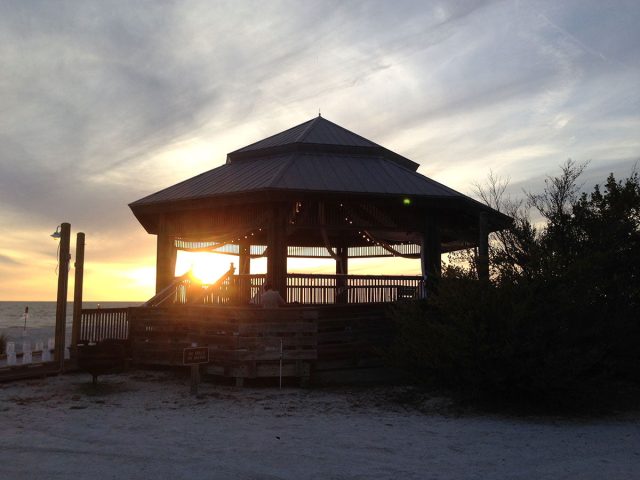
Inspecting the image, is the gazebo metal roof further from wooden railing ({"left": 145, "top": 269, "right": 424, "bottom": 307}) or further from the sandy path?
the sandy path

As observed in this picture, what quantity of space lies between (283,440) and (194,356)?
4.23m

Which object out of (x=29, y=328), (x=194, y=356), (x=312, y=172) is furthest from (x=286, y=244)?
(x=29, y=328)

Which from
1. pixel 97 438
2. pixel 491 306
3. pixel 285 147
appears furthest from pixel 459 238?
pixel 97 438

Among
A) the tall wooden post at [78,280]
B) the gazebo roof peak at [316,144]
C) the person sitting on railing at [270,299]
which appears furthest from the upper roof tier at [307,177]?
the tall wooden post at [78,280]

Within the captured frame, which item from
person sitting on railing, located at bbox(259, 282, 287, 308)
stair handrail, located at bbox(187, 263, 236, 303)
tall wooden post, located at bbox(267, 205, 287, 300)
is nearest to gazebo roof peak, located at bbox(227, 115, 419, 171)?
tall wooden post, located at bbox(267, 205, 287, 300)

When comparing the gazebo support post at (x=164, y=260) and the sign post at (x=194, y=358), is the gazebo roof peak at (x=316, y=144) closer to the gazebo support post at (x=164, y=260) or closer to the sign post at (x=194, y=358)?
the gazebo support post at (x=164, y=260)

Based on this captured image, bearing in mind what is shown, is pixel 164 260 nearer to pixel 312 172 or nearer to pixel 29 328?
pixel 312 172

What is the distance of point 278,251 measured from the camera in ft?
56.7

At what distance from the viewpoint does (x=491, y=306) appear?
11062 millimetres

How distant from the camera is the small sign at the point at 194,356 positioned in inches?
475

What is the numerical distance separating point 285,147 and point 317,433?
1407 cm

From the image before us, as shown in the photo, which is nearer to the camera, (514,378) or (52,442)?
(52,442)

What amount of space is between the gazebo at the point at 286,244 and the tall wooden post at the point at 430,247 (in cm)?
4

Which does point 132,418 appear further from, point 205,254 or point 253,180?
point 205,254
